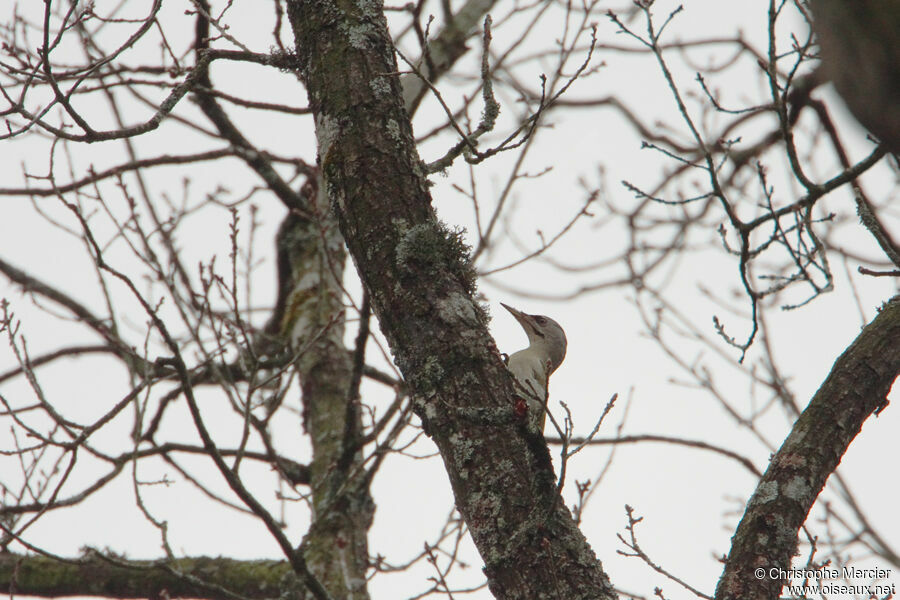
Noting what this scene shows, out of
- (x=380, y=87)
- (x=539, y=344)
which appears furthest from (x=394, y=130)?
(x=539, y=344)

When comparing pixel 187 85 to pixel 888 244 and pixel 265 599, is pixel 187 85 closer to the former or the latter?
pixel 888 244

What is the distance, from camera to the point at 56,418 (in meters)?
4.10

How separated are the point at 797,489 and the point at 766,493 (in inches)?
3.3

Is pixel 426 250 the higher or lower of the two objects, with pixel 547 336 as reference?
lower

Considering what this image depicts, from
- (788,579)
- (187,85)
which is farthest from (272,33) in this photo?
(788,579)

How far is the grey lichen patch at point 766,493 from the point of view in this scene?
8.32ft

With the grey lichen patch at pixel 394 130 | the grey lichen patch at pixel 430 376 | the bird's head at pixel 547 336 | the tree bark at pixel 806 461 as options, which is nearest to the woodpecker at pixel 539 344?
the bird's head at pixel 547 336

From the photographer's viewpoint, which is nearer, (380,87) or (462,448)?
(462,448)

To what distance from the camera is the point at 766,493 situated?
8.37ft

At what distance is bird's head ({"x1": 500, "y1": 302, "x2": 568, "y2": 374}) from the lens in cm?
598

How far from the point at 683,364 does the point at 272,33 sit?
342 centimetres

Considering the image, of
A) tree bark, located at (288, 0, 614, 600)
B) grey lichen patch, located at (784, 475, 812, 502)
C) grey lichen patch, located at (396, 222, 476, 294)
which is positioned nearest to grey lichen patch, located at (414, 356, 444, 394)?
tree bark, located at (288, 0, 614, 600)

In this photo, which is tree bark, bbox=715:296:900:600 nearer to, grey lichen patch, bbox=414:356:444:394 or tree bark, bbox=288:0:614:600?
tree bark, bbox=288:0:614:600

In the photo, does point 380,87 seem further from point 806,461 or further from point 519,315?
point 519,315
